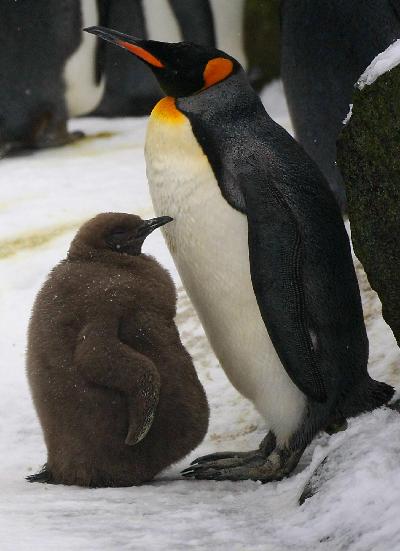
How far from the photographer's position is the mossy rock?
5562 mm

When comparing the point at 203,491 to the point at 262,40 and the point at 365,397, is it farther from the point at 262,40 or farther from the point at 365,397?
the point at 262,40

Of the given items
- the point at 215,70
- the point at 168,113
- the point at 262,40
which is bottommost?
the point at 262,40

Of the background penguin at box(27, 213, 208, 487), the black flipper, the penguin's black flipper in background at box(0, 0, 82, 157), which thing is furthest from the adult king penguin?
the penguin's black flipper in background at box(0, 0, 82, 157)

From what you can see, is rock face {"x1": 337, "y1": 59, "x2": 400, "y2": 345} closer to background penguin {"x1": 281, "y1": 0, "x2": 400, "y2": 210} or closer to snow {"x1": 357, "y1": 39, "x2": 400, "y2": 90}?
snow {"x1": 357, "y1": 39, "x2": 400, "y2": 90}

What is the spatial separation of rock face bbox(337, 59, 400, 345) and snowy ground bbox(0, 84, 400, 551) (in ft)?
0.89

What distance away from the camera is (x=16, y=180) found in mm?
4637

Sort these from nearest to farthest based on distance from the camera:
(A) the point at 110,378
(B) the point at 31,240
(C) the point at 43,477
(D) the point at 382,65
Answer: (D) the point at 382,65
(A) the point at 110,378
(C) the point at 43,477
(B) the point at 31,240

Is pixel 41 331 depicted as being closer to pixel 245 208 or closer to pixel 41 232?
pixel 245 208

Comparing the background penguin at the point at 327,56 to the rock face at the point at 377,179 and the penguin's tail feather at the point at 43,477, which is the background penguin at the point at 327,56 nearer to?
the rock face at the point at 377,179

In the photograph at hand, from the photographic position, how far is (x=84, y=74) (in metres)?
5.46

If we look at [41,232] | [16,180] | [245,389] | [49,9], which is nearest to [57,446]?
[245,389]

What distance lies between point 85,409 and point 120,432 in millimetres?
85

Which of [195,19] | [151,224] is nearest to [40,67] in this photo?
[195,19]

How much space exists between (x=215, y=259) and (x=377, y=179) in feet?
1.60
